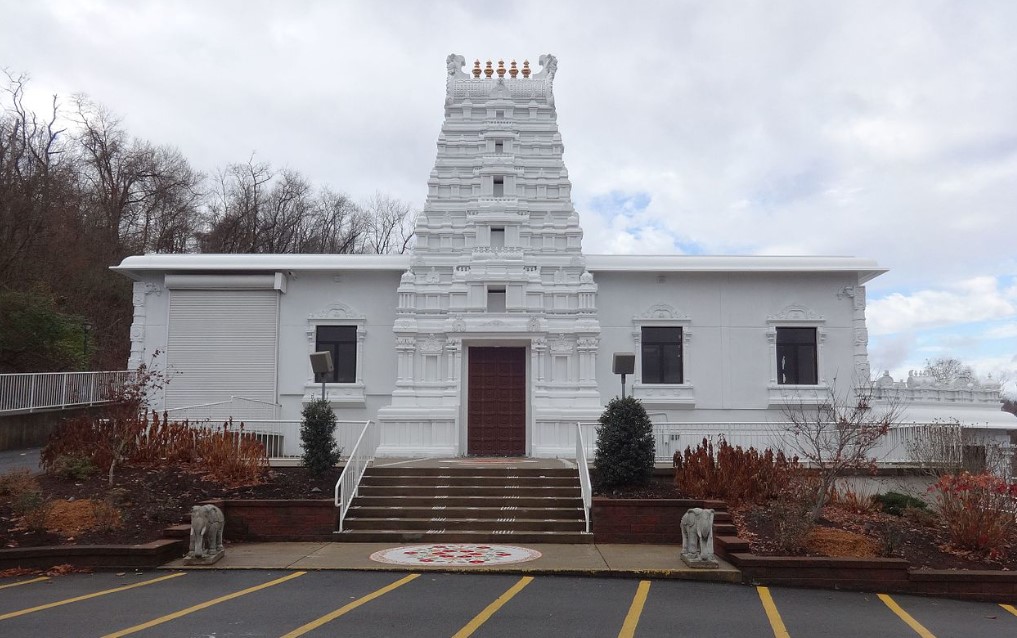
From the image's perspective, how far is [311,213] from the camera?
52875mm

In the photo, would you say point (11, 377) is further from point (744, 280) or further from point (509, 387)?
point (744, 280)

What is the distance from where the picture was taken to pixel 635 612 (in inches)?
333

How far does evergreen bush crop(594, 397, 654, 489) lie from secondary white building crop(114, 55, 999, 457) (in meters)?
5.55

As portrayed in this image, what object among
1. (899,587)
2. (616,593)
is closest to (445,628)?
(616,593)

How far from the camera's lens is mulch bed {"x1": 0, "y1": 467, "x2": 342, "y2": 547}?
11.3m

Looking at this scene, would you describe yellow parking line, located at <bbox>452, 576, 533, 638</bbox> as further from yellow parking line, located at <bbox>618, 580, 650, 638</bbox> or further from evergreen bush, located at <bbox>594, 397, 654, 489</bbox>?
evergreen bush, located at <bbox>594, 397, 654, 489</bbox>

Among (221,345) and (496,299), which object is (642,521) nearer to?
(496,299)

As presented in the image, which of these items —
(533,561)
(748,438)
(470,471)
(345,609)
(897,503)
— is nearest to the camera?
(345,609)

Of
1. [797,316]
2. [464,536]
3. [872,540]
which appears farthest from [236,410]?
[872,540]

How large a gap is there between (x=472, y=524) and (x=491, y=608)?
15.0ft

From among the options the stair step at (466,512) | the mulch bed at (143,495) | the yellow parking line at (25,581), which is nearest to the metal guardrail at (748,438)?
the stair step at (466,512)

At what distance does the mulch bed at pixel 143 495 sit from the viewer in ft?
37.0

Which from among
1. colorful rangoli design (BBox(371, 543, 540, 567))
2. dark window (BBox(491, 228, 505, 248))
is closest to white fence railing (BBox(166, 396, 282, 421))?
dark window (BBox(491, 228, 505, 248))

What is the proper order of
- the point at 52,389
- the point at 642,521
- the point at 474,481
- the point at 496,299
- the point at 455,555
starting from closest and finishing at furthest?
the point at 455,555, the point at 642,521, the point at 474,481, the point at 496,299, the point at 52,389
